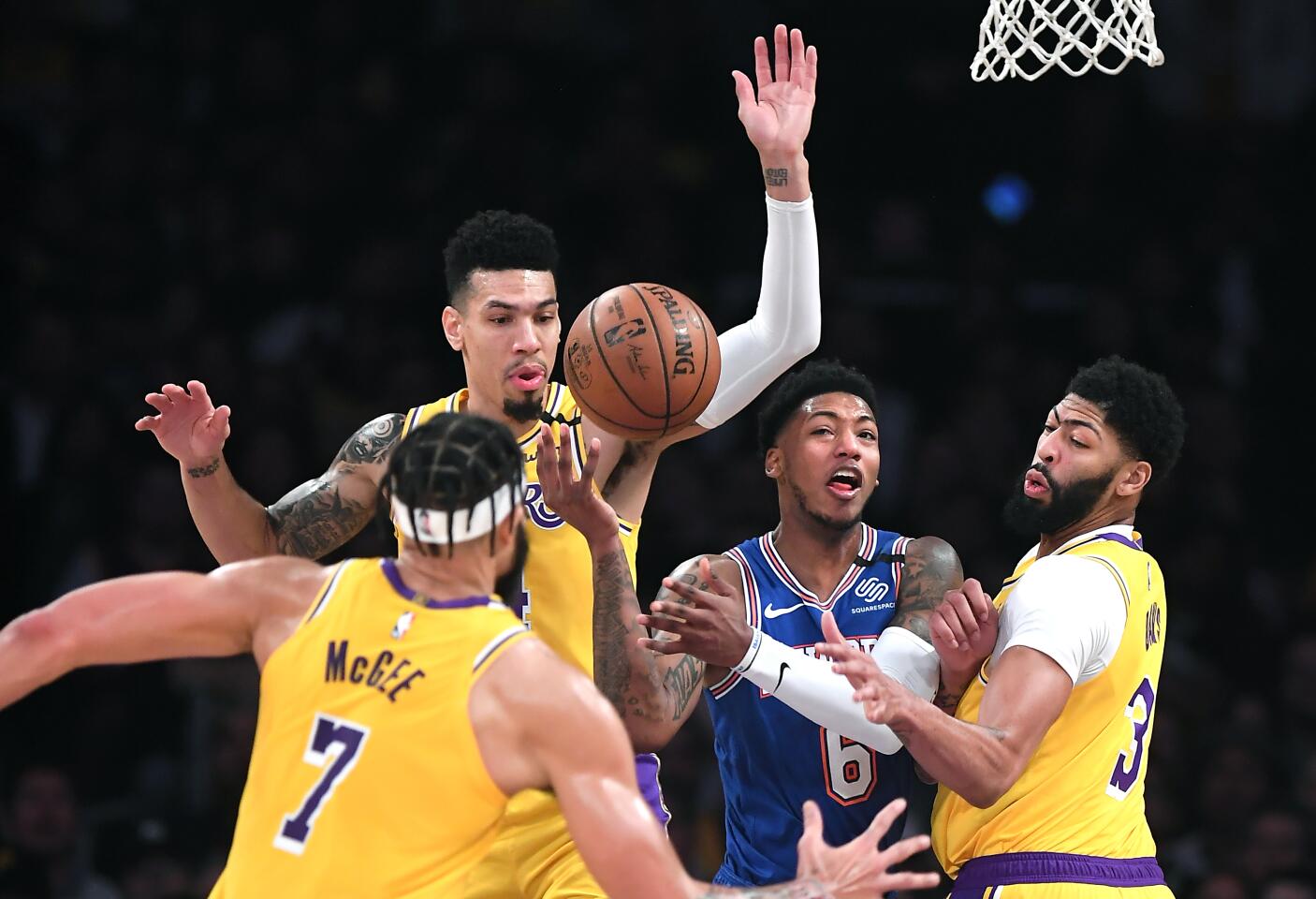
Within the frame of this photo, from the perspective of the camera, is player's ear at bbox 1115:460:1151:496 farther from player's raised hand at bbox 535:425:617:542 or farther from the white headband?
the white headband

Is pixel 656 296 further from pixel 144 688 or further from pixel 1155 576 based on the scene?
pixel 144 688

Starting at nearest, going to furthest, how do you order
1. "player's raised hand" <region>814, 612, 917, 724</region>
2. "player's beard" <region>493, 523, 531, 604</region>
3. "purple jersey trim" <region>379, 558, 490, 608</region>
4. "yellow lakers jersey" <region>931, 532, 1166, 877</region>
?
"purple jersey trim" <region>379, 558, 490, 608</region> → "player's beard" <region>493, 523, 531, 604</region> → "player's raised hand" <region>814, 612, 917, 724</region> → "yellow lakers jersey" <region>931, 532, 1166, 877</region>

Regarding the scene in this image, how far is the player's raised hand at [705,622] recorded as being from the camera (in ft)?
14.9

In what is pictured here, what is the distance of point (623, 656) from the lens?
480 cm

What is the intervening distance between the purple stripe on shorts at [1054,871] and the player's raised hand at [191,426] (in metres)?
2.56

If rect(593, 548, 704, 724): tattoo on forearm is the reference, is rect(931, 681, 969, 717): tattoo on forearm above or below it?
below

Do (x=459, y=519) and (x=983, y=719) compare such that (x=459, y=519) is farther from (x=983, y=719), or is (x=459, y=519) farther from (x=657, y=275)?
(x=657, y=275)

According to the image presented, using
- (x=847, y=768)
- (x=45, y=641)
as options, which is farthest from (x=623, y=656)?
(x=45, y=641)

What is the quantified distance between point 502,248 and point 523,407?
50 centimetres

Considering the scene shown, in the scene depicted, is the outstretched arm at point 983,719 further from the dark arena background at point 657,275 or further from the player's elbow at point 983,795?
the dark arena background at point 657,275

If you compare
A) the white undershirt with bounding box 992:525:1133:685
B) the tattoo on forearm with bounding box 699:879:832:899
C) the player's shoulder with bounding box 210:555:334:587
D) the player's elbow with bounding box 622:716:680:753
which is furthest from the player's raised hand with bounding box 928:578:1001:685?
the player's shoulder with bounding box 210:555:334:587

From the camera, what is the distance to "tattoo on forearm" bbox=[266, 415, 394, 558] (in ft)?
17.1

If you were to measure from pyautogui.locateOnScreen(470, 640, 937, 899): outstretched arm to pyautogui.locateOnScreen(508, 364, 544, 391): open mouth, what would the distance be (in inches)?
66.6

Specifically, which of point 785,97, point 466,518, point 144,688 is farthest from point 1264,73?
point 466,518
